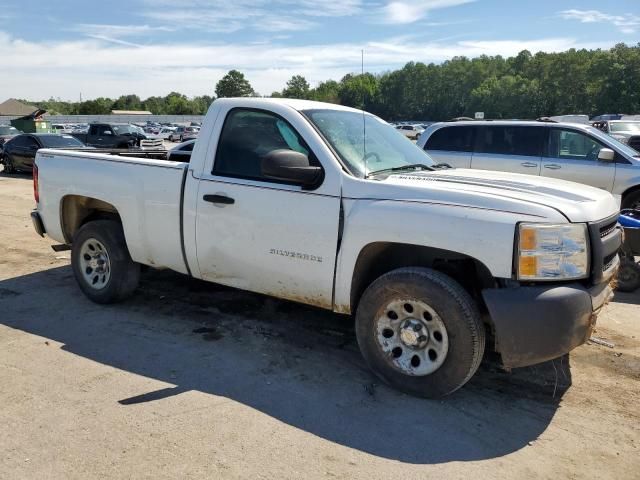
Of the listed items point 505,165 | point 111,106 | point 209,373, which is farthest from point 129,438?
point 111,106

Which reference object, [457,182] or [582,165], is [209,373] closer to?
[457,182]

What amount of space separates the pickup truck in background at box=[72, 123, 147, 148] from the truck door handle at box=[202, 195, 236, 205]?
72.6ft

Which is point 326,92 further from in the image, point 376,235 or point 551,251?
point 551,251

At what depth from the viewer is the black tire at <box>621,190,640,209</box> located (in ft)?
28.8

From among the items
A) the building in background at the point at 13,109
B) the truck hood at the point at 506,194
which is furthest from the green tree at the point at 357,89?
the building in background at the point at 13,109

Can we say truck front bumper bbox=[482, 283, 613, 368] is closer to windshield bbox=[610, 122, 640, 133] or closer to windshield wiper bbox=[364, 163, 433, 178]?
windshield wiper bbox=[364, 163, 433, 178]

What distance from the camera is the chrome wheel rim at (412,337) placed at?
359 centimetres

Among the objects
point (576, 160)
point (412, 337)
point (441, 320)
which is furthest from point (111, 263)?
point (576, 160)

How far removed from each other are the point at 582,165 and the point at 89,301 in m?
7.46

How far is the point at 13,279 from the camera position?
639cm

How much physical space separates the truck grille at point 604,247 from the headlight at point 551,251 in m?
0.06

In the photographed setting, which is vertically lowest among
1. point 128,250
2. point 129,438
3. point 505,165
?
point 129,438

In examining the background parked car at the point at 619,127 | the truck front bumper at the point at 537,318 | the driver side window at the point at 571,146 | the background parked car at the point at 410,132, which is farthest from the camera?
the background parked car at the point at 619,127

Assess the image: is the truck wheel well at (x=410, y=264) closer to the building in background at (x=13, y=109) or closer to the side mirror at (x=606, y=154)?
the side mirror at (x=606, y=154)
